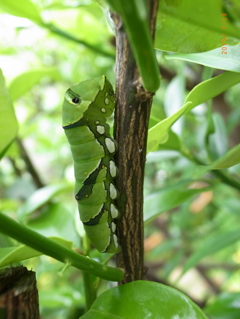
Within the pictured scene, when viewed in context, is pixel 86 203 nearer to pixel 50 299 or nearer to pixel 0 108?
pixel 0 108

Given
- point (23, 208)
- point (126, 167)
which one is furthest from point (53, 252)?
point (23, 208)

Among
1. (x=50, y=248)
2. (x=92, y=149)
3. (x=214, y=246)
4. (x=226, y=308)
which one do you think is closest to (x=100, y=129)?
(x=92, y=149)

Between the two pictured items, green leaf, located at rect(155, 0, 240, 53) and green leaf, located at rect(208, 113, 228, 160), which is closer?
green leaf, located at rect(155, 0, 240, 53)

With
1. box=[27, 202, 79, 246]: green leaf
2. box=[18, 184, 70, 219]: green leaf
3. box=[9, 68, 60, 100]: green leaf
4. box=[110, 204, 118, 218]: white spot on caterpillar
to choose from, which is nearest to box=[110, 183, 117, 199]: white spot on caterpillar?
box=[110, 204, 118, 218]: white spot on caterpillar

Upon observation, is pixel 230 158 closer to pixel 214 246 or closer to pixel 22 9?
pixel 214 246

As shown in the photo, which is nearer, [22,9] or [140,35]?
[140,35]

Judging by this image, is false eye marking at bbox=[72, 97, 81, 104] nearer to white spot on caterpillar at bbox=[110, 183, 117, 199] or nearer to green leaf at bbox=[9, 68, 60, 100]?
white spot on caterpillar at bbox=[110, 183, 117, 199]
